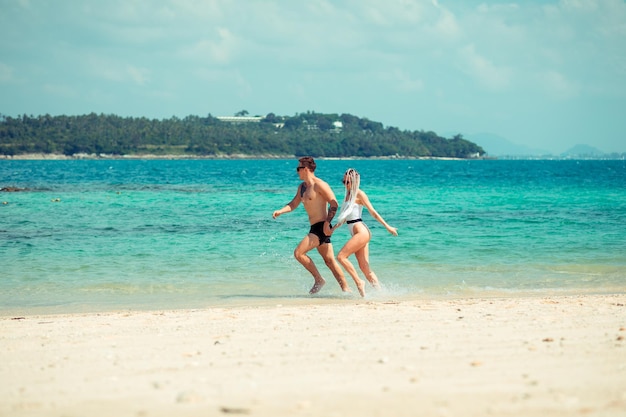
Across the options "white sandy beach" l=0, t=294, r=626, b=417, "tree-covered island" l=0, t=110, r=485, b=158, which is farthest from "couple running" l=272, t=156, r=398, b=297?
"tree-covered island" l=0, t=110, r=485, b=158

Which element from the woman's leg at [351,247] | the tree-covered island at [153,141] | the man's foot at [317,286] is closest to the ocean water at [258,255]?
the man's foot at [317,286]

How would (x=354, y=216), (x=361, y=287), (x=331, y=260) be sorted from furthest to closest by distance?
(x=331, y=260)
(x=361, y=287)
(x=354, y=216)

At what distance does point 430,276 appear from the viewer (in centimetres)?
1254

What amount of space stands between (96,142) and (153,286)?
166 metres

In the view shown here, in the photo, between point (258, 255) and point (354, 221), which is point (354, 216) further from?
point (258, 255)

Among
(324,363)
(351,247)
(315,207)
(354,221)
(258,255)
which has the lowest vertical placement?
(258,255)

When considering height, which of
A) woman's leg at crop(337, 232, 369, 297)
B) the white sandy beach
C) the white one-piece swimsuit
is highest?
the white one-piece swimsuit

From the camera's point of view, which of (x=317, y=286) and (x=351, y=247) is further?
(x=317, y=286)

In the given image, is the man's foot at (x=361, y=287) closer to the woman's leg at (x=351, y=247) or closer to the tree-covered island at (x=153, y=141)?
the woman's leg at (x=351, y=247)

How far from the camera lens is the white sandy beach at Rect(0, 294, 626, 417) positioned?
184 inches

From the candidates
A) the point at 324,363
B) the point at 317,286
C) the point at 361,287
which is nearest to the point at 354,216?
the point at 361,287

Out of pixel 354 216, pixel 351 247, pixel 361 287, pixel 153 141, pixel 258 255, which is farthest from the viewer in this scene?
pixel 153 141

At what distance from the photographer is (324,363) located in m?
5.72

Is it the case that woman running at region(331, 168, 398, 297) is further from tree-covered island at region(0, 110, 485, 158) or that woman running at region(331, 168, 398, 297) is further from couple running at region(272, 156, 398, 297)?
tree-covered island at region(0, 110, 485, 158)
